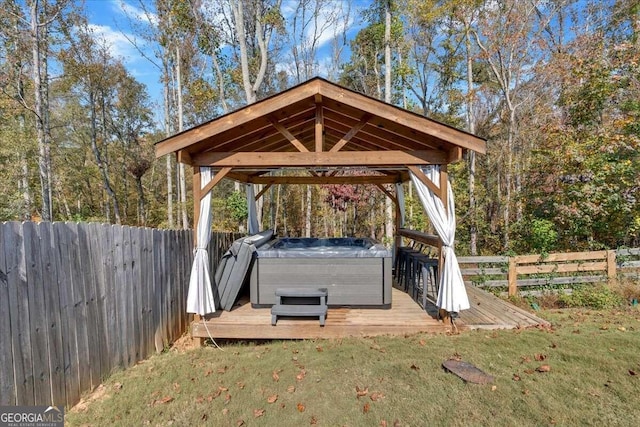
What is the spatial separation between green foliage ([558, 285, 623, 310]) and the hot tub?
3755 mm

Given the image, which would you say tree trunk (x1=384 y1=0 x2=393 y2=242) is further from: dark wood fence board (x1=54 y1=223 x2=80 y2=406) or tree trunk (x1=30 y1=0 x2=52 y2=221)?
tree trunk (x1=30 y1=0 x2=52 y2=221)

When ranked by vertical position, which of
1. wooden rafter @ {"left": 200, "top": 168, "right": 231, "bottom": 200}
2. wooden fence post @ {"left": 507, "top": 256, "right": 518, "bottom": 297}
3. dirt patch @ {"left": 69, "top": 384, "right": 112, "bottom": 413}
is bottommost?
dirt patch @ {"left": 69, "top": 384, "right": 112, "bottom": 413}

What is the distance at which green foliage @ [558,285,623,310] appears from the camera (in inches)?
224

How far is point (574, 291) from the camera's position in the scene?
6168 millimetres

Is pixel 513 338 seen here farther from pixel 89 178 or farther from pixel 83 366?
pixel 89 178

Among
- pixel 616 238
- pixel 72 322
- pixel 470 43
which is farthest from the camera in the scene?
pixel 470 43

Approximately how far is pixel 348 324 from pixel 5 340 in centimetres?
340

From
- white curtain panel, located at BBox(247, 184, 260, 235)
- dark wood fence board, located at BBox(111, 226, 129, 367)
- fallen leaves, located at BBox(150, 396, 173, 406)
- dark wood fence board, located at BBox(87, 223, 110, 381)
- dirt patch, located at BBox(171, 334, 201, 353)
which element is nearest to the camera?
fallen leaves, located at BBox(150, 396, 173, 406)

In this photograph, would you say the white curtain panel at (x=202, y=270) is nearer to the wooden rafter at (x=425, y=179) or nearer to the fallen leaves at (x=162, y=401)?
the fallen leaves at (x=162, y=401)

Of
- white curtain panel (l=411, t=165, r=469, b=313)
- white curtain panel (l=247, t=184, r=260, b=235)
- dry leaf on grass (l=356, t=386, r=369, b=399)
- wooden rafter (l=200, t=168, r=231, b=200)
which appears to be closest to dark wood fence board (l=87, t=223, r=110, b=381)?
wooden rafter (l=200, t=168, r=231, b=200)

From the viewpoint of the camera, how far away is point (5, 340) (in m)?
2.16

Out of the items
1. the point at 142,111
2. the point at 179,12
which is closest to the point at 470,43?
the point at 179,12

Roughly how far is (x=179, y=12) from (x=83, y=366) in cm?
1338

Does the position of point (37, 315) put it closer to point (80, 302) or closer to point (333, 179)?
point (80, 302)
